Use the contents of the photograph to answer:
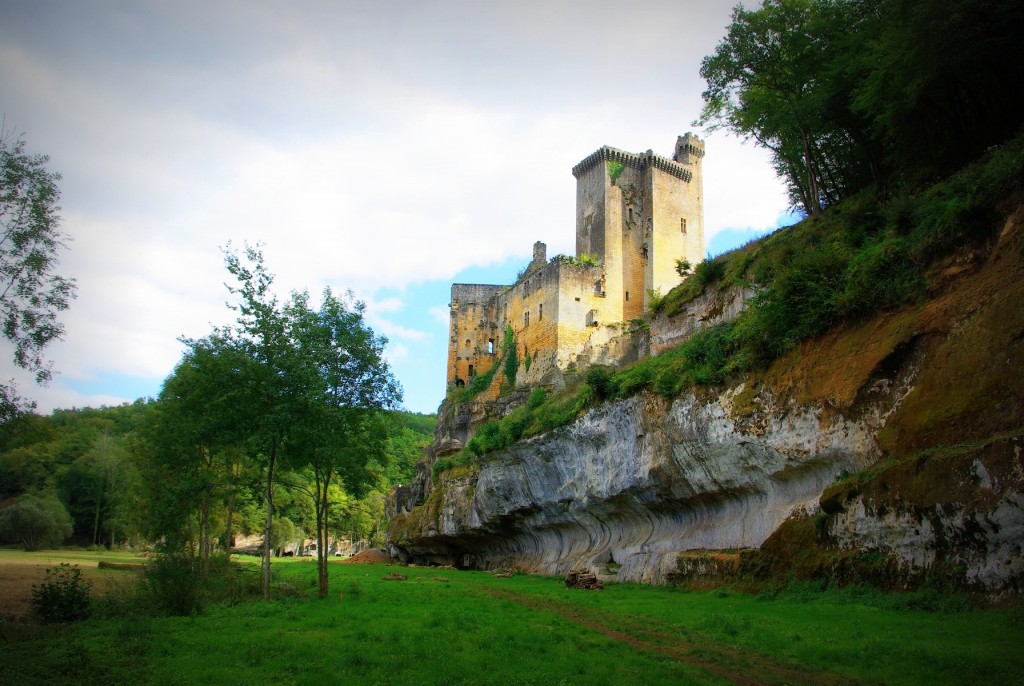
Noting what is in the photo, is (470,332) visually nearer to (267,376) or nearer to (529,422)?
(529,422)

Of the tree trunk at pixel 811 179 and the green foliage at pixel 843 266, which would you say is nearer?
the green foliage at pixel 843 266

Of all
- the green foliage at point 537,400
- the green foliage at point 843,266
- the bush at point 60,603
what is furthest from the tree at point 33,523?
the green foliage at point 843,266

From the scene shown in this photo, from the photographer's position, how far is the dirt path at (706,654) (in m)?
9.28

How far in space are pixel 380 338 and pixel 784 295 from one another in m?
12.2

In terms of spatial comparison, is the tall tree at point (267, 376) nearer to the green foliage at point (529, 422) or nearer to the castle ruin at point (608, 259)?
the green foliage at point (529, 422)

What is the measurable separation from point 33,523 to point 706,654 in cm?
6559

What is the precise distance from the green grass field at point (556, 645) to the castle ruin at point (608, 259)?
39.2 meters

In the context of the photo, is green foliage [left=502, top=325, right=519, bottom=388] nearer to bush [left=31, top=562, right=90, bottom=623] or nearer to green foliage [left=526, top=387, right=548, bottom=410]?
green foliage [left=526, top=387, right=548, bottom=410]

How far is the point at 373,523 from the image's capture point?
2889 inches

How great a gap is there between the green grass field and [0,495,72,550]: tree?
2127 inches

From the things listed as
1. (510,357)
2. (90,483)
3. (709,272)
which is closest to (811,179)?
(709,272)

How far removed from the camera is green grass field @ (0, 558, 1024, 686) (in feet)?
31.2

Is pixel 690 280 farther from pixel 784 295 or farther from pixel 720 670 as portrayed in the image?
pixel 720 670

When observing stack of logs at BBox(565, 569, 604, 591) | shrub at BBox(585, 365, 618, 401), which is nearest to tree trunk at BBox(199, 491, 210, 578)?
stack of logs at BBox(565, 569, 604, 591)
